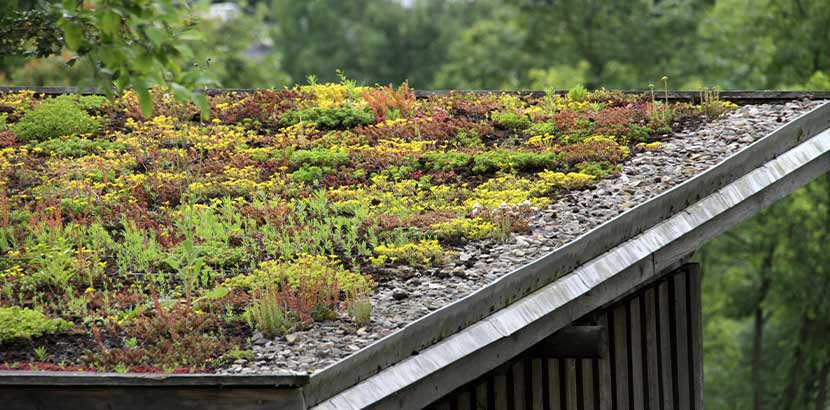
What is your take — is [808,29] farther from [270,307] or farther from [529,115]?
[270,307]

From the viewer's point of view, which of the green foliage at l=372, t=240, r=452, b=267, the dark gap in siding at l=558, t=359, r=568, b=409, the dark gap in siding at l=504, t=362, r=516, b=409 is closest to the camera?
the green foliage at l=372, t=240, r=452, b=267

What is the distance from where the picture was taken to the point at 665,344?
31.2 feet

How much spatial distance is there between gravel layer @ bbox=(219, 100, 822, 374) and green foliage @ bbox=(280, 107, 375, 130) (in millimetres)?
2829

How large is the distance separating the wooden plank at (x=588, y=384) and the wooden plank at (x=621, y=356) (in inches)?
11.1

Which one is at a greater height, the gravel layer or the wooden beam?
the gravel layer

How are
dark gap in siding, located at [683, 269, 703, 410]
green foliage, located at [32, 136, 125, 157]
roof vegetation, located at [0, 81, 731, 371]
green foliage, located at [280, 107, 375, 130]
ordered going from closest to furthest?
1. roof vegetation, located at [0, 81, 731, 371]
2. dark gap in siding, located at [683, 269, 703, 410]
3. green foliage, located at [32, 136, 125, 157]
4. green foliage, located at [280, 107, 375, 130]

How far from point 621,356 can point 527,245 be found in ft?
5.62

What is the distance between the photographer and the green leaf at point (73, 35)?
5891 mm

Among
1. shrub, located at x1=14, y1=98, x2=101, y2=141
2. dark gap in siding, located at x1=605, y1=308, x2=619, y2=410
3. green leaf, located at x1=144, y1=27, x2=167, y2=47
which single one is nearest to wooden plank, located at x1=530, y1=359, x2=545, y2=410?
dark gap in siding, located at x1=605, y1=308, x2=619, y2=410

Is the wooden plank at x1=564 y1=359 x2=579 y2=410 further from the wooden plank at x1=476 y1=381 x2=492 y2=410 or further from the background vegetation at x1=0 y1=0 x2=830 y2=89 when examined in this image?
the background vegetation at x1=0 y1=0 x2=830 y2=89

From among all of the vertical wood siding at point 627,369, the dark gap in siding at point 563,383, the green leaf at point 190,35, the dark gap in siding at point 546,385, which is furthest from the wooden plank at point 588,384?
the green leaf at point 190,35

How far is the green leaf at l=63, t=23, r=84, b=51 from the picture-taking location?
5.89m

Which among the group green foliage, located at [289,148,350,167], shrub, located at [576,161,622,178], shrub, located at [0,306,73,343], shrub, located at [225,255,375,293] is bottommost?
shrub, located at [0,306,73,343]

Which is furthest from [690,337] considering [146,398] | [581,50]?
[581,50]
